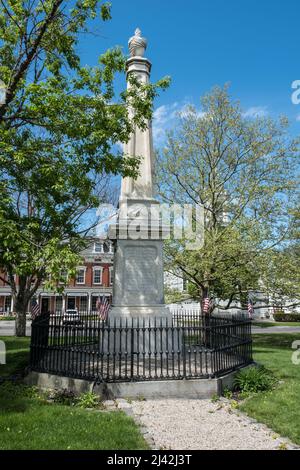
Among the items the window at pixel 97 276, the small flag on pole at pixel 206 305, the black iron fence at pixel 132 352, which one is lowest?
the black iron fence at pixel 132 352

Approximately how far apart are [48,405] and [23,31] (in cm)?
844

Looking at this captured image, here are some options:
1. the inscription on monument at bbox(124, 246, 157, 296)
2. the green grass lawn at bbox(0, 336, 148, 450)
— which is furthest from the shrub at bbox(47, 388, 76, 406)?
the inscription on monument at bbox(124, 246, 157, 296)

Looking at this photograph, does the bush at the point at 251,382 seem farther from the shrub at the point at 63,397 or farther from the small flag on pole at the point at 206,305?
the small flag on pole at the point at 206,305

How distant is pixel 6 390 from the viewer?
7.38 meters

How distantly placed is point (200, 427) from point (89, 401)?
218cm

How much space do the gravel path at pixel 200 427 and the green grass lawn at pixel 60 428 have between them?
0.39m

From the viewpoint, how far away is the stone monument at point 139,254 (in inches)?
414

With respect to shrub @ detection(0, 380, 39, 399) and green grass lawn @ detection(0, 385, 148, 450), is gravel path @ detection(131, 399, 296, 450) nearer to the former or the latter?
green grass lawn @ detection(0, 385, 148, 450)

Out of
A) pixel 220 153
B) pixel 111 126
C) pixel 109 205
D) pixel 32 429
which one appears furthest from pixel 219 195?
pixel 32 429

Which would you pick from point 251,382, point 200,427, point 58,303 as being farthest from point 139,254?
point 58,303

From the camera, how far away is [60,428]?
521cm

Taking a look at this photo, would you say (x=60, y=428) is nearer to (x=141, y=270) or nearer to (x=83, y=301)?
(x=141, y=270)

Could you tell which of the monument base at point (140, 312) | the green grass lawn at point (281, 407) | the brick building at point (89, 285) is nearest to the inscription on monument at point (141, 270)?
the monument base at point (140, 312)

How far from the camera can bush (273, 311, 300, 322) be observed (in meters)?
46.7
